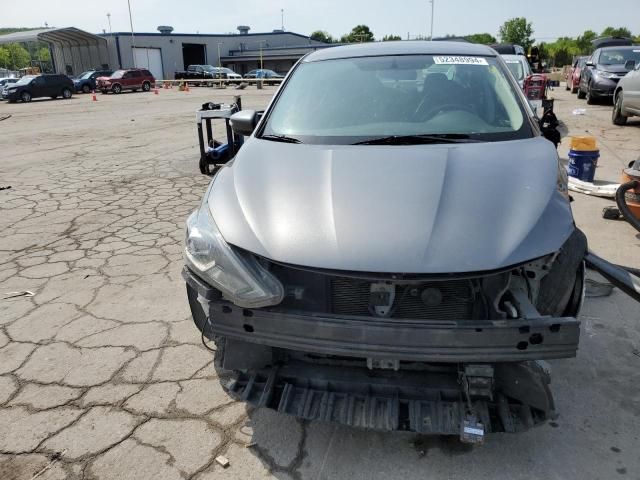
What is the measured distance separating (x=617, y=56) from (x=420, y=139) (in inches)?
593

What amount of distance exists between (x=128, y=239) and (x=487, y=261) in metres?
3.95

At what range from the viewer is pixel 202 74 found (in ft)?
137

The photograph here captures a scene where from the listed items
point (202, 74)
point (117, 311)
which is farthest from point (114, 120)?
point (202, 74)

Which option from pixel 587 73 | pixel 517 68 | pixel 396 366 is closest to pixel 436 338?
pixel 396 366

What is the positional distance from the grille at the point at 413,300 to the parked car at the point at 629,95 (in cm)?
982

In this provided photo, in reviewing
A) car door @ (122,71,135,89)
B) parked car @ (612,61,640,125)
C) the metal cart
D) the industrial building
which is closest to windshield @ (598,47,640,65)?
parked car @ (612,61,640,125)

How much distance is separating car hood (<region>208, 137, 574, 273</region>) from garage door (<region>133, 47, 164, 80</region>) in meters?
57.3

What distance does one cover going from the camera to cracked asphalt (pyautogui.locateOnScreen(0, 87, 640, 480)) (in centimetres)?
211

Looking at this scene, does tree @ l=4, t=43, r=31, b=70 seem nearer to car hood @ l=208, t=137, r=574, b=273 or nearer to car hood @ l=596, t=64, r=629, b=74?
car hood @ l=596, t=64, r=629, b=74

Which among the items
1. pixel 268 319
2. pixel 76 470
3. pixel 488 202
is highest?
pixel 488 202

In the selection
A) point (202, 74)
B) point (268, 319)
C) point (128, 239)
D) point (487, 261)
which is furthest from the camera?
point (202, 74)

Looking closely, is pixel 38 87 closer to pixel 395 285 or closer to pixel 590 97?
pixel 590 97

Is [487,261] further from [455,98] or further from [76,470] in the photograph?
[76,470]

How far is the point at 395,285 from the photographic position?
1939 mm
